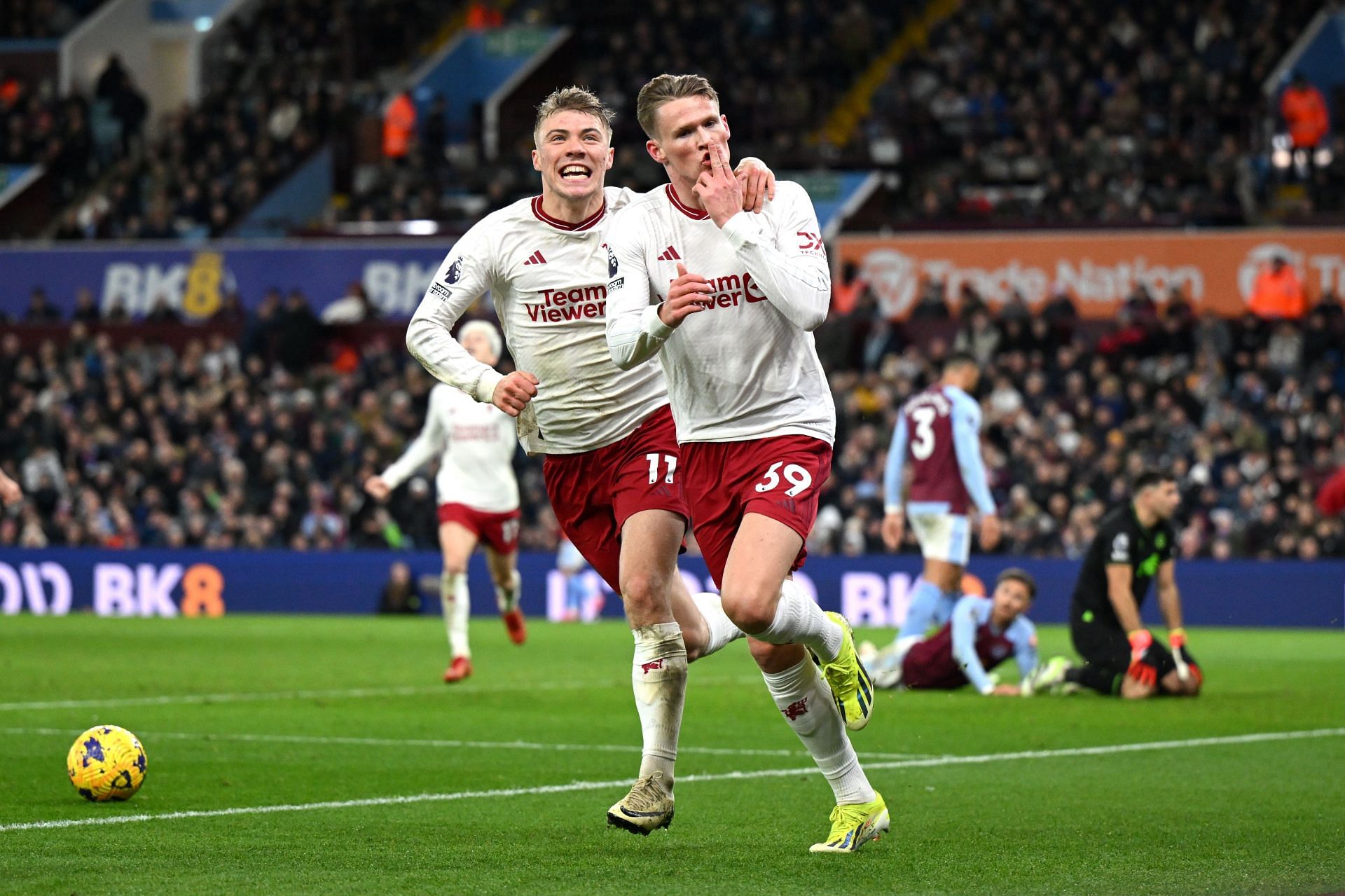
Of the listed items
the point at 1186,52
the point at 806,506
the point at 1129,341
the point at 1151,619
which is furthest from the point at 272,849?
the point at 1186,52

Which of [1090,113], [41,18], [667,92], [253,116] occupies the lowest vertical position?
[667,92]

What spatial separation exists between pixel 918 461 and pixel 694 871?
8.91m

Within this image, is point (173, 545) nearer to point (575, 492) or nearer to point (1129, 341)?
point (1129, 341)

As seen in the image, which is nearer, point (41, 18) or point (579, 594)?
point (579, 594)

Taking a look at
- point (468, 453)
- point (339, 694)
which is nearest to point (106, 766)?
point (339, 694)

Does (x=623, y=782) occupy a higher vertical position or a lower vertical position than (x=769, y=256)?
lower

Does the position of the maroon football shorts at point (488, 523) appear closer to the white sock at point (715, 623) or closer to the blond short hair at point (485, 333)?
the blond short hair at point (485, 333)

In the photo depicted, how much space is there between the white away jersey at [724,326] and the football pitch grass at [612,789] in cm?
146

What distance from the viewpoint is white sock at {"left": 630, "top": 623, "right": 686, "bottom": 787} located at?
271 inches

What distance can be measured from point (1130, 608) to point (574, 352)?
21.0 ft

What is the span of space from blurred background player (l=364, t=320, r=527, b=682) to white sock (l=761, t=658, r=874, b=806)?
7.61m

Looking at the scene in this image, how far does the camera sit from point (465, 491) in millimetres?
14766

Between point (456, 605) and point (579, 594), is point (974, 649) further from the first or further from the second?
point (579, 594)

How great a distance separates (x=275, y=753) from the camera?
9.69 metres
